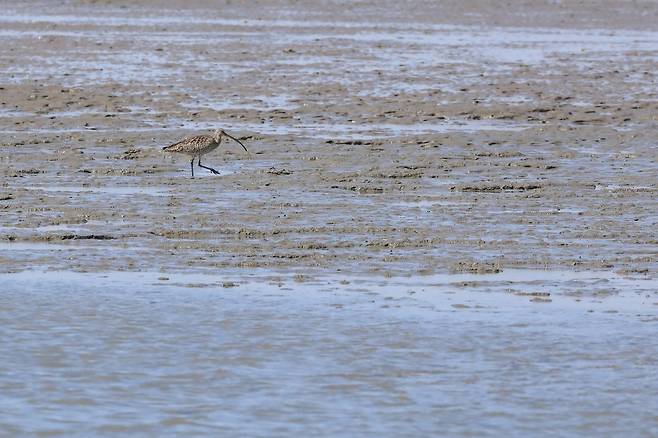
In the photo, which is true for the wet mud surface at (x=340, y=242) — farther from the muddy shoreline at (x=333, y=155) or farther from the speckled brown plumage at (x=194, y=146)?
the speckled brown plumage at (x=194, y=146)

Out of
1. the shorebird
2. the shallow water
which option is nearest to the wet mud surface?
the shallow water

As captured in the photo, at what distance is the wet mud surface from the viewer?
8008 mm

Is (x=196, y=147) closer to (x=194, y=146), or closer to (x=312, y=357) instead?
(x=194, y=146)

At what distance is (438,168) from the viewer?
15.5 m

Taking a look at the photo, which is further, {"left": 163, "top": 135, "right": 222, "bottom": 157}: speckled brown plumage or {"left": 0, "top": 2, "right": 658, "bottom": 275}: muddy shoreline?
{"left": 163, "top": 135, "right": 222, "bottom": 157}: speckled brown plumage

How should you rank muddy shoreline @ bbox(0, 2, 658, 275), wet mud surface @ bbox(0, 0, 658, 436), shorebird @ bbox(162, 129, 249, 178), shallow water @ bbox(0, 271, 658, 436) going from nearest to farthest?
shallow water @ bbox(0, 271, 658, 436)
wet mud surface @ bbox(0, 0, 658, 436)
muddy shoreline @ bbox(0, 2, 658, 275)
shorebird @ bbox(162, 129, 249, 178)

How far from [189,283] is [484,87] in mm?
13362

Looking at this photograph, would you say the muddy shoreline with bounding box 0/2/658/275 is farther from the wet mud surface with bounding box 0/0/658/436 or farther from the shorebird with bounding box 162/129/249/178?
the shorebird with bounding box 162/129/249/178

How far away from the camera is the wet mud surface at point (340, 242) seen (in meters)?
8.01

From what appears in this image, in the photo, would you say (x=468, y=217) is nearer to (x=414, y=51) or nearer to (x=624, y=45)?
(x=414, y=51)

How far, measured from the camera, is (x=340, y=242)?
11727mm

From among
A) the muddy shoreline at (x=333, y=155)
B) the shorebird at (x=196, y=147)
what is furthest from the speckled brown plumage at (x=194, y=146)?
the muddy shoreline at (x=333, y=155)

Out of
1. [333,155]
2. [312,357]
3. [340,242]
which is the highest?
[333,155]

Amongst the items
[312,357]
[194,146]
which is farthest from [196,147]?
[312,357]
